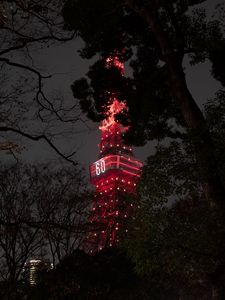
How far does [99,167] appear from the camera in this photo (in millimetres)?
57688

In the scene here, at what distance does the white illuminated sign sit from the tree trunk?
151 feet

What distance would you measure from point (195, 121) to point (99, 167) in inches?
1930

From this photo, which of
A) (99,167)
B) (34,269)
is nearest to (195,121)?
(34,269)

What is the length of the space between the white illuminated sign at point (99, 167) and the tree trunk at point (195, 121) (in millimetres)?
46172

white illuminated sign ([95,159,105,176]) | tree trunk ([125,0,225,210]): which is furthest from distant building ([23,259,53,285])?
white illuminated sign ([95,159,105,176])

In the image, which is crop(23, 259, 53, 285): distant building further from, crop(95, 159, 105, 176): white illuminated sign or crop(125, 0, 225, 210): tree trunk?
crop(95, 159, 105, 176): white illuminated sign

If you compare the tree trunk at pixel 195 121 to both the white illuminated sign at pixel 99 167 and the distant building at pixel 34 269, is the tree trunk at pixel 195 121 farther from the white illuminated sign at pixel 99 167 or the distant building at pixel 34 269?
the white illuminated sign at pixel 99 167

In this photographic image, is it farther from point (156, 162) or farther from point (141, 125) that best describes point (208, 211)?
point (141, 125)

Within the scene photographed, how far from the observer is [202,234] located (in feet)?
21.6

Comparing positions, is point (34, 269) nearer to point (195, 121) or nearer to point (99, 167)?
point (195, 121)

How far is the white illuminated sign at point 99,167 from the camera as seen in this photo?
186 feet

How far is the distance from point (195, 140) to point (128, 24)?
8645 millimetres

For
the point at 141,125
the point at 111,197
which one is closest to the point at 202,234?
the point at 141,125

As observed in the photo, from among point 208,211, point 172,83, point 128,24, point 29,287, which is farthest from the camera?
point 29,287
